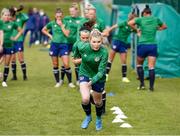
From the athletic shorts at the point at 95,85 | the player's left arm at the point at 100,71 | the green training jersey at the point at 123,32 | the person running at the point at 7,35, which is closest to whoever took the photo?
the player's left arm at the point at 100,71

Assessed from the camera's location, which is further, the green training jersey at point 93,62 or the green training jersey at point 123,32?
the green training jersey at point 123,32

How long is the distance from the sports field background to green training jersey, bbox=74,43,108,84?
1046 mm

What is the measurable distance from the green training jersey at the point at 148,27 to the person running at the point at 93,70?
4.92m

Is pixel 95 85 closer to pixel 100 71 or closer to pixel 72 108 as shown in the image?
pixel 100 71

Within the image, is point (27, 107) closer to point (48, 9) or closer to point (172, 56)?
point (172, 56)

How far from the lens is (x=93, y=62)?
10.1 meters

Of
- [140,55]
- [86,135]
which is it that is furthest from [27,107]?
[140,55]

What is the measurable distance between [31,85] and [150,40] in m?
3.93

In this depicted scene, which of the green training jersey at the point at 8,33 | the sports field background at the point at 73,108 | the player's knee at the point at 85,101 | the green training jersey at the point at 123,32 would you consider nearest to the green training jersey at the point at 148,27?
the sports field background at the point at 73,108

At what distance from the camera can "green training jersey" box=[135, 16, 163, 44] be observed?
1488cm

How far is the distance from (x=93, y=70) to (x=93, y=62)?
234 millimetres

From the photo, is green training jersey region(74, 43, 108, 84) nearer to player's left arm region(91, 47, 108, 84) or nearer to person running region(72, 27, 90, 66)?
player's left arm region(91, 47, 108, 84)

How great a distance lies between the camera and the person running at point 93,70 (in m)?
9.87

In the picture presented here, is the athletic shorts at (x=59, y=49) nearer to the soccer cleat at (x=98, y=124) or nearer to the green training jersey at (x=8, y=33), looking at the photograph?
the green training jersey at (x=8, y=33)
